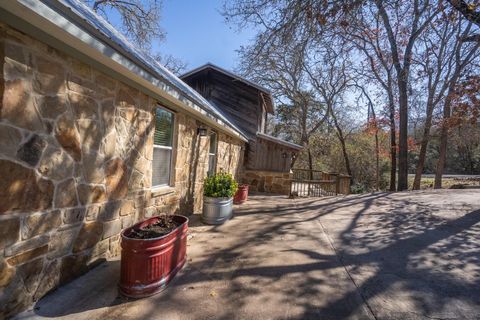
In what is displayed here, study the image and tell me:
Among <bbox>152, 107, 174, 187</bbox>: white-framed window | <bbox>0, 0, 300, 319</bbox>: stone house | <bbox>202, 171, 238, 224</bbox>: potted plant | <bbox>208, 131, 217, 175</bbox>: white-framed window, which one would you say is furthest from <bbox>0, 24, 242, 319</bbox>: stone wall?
<bbox>208, 131, 217, 175</bbox>: white-framed window

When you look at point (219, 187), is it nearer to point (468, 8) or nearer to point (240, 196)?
point (240, 196)

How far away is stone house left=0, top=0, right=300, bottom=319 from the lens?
222cm

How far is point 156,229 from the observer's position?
3.29 metres

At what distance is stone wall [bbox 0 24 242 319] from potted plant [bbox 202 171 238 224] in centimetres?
196

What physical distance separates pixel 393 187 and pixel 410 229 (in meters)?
10.4

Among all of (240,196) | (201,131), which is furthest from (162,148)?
(240,196)

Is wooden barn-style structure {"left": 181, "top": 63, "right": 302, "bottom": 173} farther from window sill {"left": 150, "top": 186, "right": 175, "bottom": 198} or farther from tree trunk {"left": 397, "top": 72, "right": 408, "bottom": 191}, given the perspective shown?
window sill {"left": 150, "top": 186, "right": 175, "bottom": 198}

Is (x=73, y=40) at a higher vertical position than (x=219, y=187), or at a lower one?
higher

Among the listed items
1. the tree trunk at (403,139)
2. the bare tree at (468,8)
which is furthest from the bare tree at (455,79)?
the bare tree at (468,8)

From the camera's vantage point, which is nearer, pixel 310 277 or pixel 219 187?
pixel 310 277

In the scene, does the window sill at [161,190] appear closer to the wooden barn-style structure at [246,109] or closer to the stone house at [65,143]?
the stone house at [65,143]

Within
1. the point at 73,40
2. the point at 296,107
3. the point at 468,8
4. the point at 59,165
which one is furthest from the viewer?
the point at 296,107

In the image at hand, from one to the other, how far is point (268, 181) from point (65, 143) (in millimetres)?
10533

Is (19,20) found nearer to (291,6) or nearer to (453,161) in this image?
(291,6)
